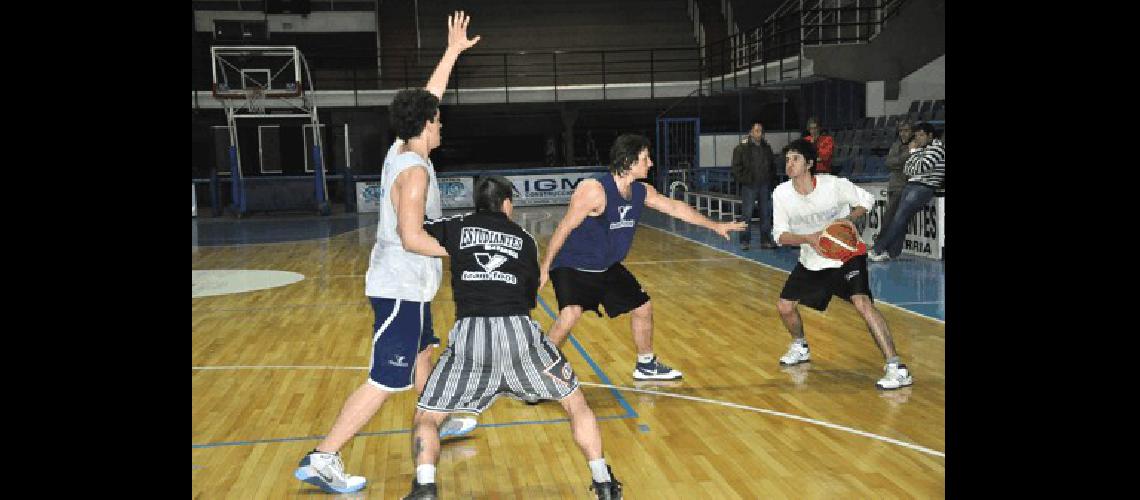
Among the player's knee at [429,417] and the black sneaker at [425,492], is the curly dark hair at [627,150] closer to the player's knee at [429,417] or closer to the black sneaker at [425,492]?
the player's knee at [429,417]

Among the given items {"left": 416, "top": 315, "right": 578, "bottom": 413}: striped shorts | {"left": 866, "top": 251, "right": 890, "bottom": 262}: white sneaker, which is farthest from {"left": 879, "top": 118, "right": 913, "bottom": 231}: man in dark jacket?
{"left": 416, "top": 315, "right": 578, "bottom": 413}: striped shorts

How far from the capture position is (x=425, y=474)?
12.5 ft

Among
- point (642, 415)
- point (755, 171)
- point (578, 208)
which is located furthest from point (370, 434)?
point (755, 171)

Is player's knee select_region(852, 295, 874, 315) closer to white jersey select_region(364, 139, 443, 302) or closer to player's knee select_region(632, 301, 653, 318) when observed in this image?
player's knee select_region(632, 301, 653, 318)

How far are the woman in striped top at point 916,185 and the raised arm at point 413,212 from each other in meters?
8.65

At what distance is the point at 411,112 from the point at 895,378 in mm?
3460

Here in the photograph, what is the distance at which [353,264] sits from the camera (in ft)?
43.4

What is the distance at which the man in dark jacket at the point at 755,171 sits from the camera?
522 inches

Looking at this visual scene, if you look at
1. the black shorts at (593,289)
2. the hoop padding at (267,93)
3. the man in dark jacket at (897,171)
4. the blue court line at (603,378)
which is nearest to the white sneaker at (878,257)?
the man in dark jacket at (897,171)

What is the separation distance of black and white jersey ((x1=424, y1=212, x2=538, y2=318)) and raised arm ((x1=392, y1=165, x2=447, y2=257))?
0.06m
